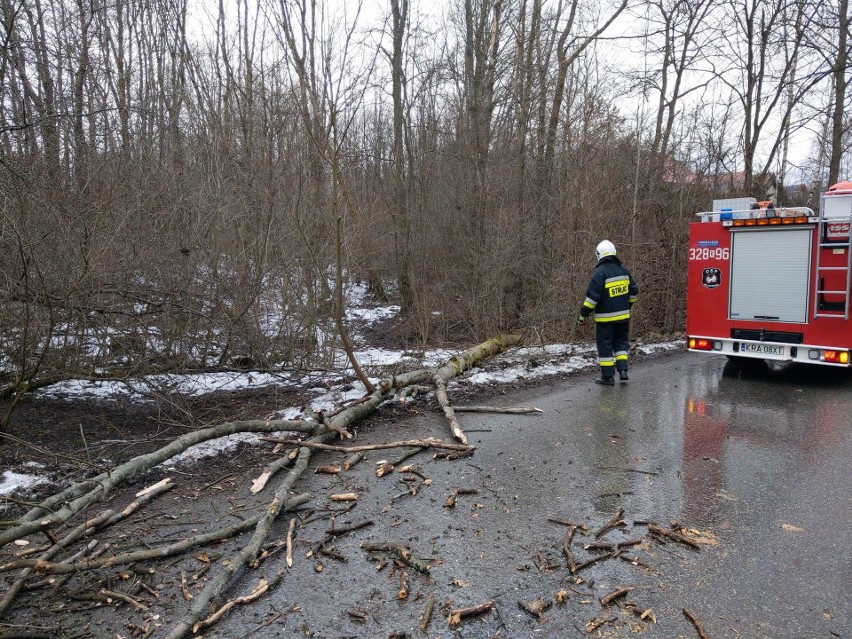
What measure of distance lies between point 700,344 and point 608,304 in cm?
197

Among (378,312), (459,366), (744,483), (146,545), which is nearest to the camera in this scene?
(146,545)

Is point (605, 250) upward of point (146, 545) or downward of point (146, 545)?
upward

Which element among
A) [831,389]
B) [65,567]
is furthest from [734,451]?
[65,567]

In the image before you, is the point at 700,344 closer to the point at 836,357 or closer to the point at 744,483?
the point at 836,357

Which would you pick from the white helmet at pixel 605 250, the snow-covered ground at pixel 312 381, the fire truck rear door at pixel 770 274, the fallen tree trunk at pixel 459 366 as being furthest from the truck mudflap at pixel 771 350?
the fallen tree trunk at pixel 459 366

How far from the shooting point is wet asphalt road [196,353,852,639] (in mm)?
2949

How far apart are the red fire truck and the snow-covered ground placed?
225 cm

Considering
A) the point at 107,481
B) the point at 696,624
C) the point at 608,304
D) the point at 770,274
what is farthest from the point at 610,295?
the point at 107,481

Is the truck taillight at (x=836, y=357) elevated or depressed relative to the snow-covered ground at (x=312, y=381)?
elevated

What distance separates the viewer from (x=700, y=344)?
9242mm

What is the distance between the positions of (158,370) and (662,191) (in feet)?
43.0

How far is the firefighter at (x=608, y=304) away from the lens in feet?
27.8

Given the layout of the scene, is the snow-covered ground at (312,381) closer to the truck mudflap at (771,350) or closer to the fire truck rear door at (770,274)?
the truck mudflap at (771,350)

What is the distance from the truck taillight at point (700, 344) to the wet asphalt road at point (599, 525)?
7.24 ft
